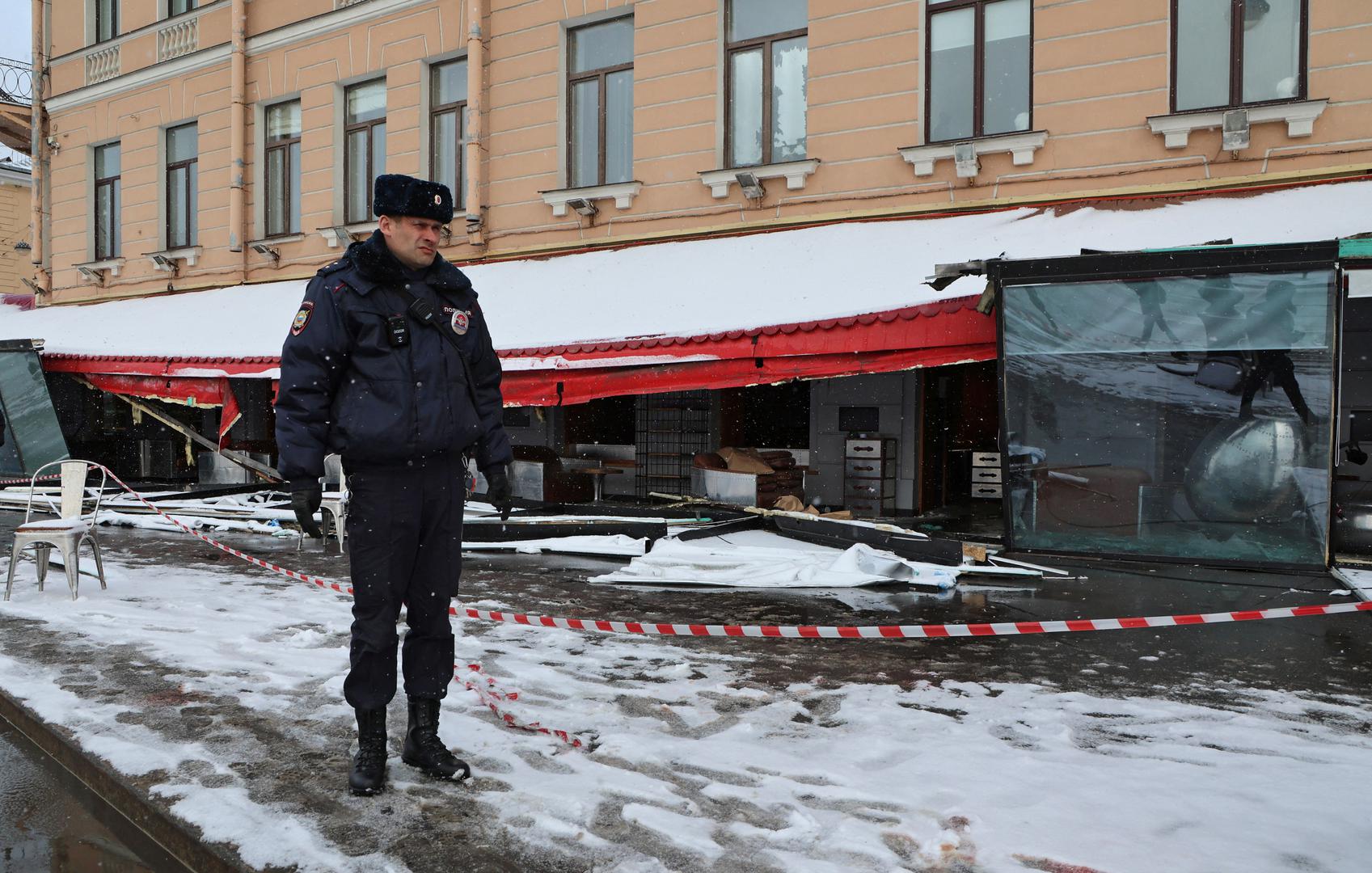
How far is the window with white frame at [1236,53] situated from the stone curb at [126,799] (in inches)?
359

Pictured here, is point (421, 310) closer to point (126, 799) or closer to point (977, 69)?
point (126, 799)

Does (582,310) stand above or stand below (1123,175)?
below

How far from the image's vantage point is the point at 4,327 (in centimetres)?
1598

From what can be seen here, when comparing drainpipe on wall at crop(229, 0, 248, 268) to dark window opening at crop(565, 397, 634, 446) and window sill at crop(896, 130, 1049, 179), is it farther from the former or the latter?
window sill at crop(896, 130, 1049, 179)

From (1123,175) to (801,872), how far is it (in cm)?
813

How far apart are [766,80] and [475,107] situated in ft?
12.6

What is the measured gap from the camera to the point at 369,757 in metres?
3.09

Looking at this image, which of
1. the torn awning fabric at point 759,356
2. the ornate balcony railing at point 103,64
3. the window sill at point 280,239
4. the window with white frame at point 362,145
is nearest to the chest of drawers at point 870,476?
the torn awning fabric at point 759,356

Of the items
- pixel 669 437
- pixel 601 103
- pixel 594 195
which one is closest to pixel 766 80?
pixel 601 103

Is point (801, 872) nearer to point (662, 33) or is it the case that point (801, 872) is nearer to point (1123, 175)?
point (1123, 175)

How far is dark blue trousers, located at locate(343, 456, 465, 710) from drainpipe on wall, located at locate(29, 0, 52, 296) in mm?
17947

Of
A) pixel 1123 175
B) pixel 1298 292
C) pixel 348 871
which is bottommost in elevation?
pixel 348 871

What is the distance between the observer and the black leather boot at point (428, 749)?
3.17 metres

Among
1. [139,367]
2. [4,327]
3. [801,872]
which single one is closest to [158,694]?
[801,872]
